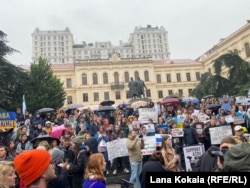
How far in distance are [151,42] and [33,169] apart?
11030 cm

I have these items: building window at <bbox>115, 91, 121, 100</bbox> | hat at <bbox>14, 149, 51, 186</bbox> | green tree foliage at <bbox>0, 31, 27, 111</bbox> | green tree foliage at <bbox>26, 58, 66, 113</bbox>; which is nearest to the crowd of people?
hat at <bbox>14, 149, 51, 186</bbox>

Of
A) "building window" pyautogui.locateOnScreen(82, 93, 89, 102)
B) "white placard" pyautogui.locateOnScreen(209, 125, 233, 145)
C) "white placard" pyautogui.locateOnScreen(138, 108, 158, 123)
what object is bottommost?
"white placard" pyautogui.locateOnScreen(209, 125, 233, 145)

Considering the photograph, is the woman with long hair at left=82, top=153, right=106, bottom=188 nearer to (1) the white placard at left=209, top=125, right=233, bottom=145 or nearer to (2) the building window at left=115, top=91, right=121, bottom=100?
(1) the white placard at left=209, top=125, right=233, bottom=145

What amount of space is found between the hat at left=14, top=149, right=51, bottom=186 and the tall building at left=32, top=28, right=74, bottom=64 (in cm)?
10527

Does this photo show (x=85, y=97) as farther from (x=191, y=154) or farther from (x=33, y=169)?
(x=33, y=169)

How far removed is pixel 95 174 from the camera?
3.18 m

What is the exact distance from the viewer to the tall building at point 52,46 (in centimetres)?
10531

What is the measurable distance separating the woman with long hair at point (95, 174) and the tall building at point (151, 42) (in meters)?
107

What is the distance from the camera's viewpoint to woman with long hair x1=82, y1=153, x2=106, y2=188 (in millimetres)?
3105

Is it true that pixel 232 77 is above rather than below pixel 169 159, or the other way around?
above

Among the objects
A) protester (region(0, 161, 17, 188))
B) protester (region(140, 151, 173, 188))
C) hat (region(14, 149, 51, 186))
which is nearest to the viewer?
hat (region(14, 149, 51, 186))

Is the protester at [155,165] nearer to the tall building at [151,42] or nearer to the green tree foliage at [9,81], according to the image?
the green tree foliage at [9,81]

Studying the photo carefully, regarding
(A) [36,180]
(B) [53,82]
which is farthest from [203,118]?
(B) [53,82]

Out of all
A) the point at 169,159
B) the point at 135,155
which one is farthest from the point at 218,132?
the point at 169,159
